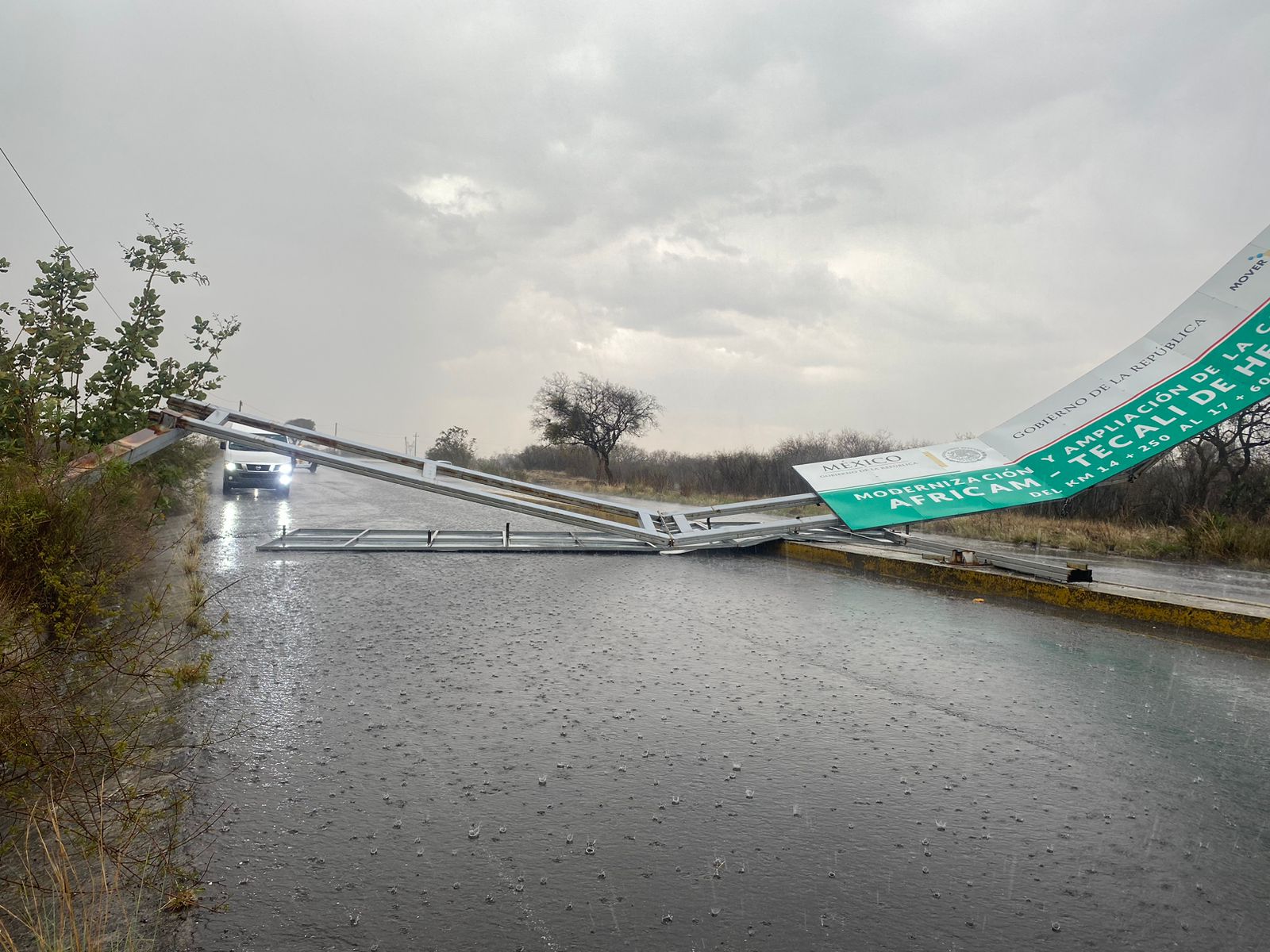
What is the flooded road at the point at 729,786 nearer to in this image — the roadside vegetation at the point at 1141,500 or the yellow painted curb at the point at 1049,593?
the yellow painted curb at the point at 1049,593

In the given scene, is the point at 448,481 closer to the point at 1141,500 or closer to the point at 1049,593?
the point at 1049,593

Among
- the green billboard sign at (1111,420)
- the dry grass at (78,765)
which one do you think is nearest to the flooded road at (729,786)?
the dry grass at (78,765)

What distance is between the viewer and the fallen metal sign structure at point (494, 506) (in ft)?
33.6

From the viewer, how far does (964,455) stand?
10906mm

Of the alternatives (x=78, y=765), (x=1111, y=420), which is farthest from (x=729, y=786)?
(x=1111, y=420)

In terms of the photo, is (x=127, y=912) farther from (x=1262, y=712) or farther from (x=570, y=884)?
(x=1262, y=712)

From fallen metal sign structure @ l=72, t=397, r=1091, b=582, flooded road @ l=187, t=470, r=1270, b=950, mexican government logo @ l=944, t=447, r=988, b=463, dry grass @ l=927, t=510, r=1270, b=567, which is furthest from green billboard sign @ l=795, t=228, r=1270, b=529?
dry grass @ l=927, t=510, r=1270, b=567

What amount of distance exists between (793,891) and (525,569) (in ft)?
28.3

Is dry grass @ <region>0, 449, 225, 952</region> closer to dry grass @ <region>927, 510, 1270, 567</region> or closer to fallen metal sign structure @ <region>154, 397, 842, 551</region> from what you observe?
fallen metal sign structure @ <region>154, 397, 842, 551</region>

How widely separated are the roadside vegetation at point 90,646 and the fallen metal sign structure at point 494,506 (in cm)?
62

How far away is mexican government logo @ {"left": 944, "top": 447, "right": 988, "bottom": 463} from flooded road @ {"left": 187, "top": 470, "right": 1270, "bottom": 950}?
10.3 feet

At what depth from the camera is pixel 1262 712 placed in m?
5.43

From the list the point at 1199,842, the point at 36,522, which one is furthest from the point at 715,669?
the point at 36,522

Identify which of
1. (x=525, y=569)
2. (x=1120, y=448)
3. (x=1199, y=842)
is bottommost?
(x=1199, y=842)
